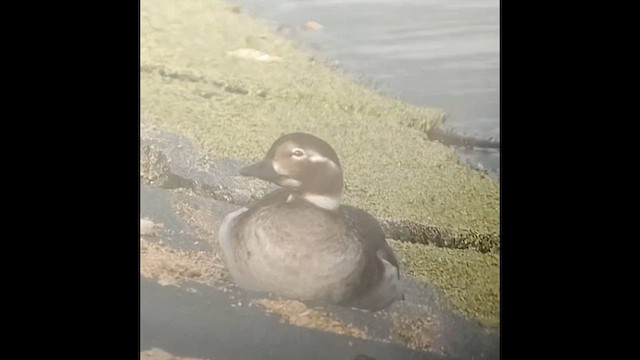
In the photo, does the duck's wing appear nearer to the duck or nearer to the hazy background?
the duck

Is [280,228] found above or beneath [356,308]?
above

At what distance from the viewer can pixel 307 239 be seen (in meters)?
2.27

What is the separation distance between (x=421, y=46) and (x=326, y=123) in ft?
1.26

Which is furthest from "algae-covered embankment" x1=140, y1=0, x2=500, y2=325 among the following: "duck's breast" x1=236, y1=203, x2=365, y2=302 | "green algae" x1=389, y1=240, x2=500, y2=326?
"duck's breast" x1=236, y1=203, x2=365, y2=302

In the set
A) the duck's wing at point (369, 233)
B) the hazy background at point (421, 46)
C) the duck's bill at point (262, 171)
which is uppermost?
the hazy background at point (421, 46)

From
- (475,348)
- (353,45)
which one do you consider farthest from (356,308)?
(353,45)

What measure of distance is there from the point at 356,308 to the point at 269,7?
96cm

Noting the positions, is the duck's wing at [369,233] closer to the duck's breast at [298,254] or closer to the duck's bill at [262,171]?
the duck's breast at [298,254]

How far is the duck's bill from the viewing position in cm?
230

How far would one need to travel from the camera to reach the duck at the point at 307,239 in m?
2.26

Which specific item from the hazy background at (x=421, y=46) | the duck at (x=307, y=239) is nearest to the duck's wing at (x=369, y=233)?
the duck at (x=307, y=239)
